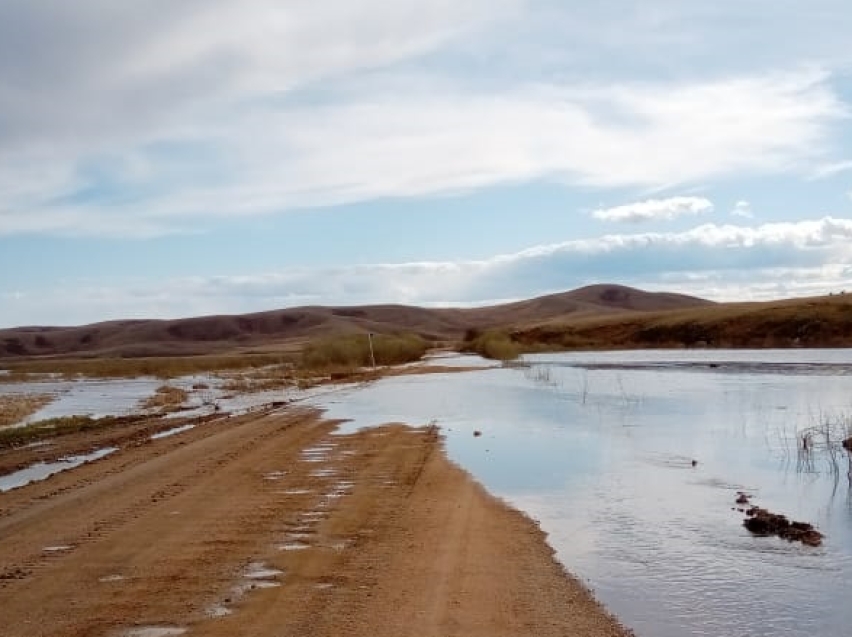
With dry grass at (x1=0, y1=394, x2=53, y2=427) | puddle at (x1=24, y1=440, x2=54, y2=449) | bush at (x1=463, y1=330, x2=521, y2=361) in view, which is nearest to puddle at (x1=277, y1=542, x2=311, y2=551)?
puddle at (x1=24, y1=440, x2=54, y2=449)

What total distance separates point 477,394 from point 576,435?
54.3 ft

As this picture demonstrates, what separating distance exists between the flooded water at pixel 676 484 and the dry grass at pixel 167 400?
835 cm

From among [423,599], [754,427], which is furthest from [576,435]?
[423,599]

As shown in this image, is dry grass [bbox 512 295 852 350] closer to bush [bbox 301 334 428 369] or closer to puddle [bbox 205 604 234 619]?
bush [bbox 301 334 428 369]

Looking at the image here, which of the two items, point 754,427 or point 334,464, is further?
point 754,427

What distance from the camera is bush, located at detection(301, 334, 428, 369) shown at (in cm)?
8206

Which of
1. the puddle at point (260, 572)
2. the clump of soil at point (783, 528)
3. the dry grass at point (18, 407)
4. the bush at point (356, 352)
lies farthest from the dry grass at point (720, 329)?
the puddle at point (260, 572)

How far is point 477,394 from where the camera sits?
40188 mm

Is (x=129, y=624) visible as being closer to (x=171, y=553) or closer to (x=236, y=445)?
(x=171, y=553)

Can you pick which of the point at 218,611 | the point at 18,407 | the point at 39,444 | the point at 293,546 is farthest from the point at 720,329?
the point at 218,611

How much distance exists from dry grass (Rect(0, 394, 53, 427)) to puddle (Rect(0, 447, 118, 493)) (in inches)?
546

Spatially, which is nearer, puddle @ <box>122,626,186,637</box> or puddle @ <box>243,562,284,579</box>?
puddle @ <box>122,626,186,637</box>

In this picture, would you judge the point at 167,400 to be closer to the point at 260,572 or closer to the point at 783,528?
the point at 783,528

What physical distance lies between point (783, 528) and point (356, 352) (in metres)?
74.3
